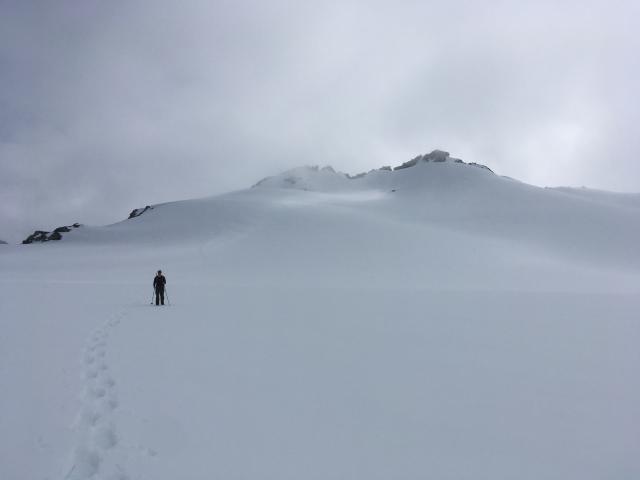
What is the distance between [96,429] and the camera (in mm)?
4867

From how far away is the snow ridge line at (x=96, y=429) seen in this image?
4.05 m

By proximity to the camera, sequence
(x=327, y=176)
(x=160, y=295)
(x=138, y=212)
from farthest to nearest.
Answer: (x=327, y=176), (x=138, y=212), (x=160, y=295)

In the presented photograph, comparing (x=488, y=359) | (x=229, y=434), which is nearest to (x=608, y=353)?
→ (x=488, y=359)

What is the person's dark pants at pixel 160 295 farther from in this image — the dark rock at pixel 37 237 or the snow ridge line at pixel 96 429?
the dark rock at pixel 37 237

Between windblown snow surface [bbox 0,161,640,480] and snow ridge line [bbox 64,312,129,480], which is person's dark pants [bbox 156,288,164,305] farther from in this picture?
snow ridge line [bbox 64,312,129,480]

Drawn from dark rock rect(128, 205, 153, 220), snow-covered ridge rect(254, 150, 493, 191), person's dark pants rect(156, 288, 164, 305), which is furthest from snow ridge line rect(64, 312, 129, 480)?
snow-covered ridge rect(254, 150, 493, 191)

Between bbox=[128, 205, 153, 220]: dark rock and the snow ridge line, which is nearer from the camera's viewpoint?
the snow ridge line

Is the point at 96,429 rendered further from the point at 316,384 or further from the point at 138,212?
the point at 138,212

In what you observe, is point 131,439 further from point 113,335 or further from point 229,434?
point 113,335

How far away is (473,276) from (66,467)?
26.9 metres

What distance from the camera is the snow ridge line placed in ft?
13.3

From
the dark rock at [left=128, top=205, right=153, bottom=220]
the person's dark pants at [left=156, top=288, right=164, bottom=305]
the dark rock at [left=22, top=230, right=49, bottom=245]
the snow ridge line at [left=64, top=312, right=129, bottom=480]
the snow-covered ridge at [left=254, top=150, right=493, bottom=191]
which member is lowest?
the snow ridge line at [left=64, top=312, right=129, bottom=480]

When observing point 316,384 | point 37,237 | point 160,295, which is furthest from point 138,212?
point 316,384

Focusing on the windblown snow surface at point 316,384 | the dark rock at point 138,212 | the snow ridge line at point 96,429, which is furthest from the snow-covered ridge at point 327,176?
the snow ridge line at point 96,429
